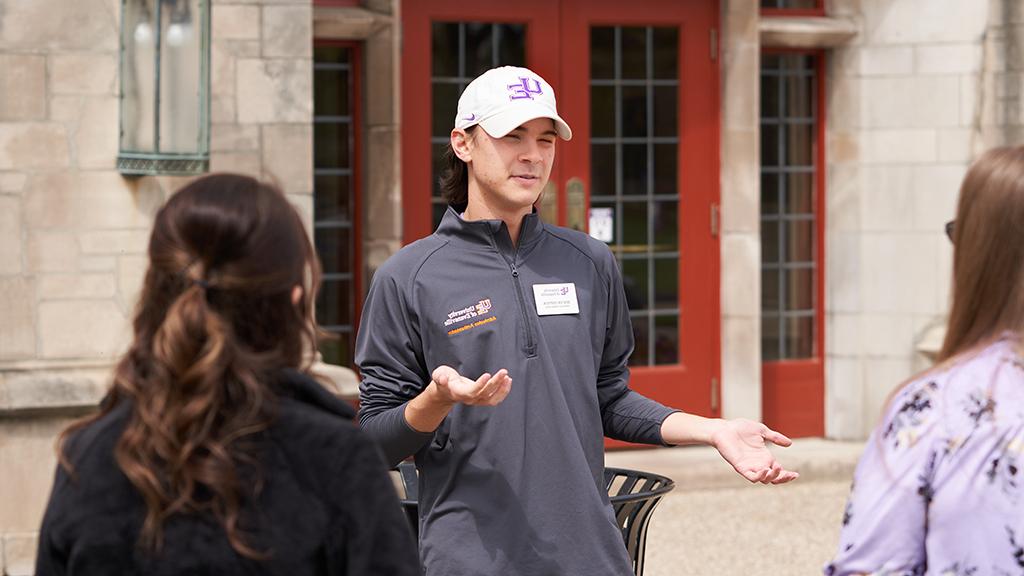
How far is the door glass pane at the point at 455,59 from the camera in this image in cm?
844

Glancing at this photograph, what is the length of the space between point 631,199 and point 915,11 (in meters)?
1.83

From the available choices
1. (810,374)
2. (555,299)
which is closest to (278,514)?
(555,299)

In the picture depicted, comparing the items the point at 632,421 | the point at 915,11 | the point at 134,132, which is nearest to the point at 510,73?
the point at 632,421

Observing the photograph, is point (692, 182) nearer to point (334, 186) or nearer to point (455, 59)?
point (455, 59)

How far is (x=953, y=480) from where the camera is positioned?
2270 mm

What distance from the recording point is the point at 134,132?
264 inches

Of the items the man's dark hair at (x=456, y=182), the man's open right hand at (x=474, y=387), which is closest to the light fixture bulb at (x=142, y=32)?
the man's dark hair at (x=456, y=182)

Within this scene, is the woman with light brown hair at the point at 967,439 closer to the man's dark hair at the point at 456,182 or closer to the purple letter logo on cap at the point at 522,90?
the purple letter logo on cap at the point at 522,90

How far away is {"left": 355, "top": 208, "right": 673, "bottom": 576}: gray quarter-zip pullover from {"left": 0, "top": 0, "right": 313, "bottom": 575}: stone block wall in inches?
141

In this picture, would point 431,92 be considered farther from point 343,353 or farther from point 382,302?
point 382,302

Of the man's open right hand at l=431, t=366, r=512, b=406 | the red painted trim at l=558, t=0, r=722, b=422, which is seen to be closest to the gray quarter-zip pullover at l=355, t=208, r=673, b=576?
the man's open right hand at l=431, t=366, r=512, b=406

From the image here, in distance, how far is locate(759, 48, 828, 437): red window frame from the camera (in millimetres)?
9242

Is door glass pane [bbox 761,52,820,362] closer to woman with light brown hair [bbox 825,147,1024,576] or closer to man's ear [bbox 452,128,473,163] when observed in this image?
man's ear [bbox 452,128,473,163]

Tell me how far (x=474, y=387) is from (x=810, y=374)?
22.1 ft
